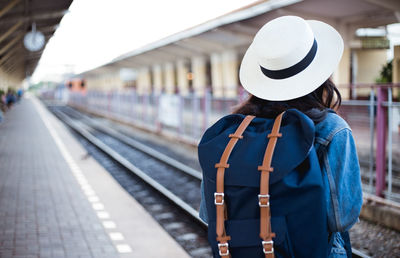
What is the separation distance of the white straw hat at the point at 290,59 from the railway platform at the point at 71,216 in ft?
9.95

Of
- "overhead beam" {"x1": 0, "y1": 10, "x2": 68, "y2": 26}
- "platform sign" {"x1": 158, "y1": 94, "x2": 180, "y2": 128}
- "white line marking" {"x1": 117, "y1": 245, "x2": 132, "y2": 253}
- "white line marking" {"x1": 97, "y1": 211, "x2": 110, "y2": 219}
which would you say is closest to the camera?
"white line marking" {"x1": 117, "y1": 245, "x2": 132, "y2": 253}

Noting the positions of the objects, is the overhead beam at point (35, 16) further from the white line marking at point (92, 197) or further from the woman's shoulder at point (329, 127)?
the woman's shoulder at point (329, 127)

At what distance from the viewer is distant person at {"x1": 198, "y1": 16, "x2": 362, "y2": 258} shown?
1.42 m

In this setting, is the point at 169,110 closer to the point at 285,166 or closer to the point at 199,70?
the point at 285,166

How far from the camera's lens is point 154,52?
106ft

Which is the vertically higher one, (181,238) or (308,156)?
(308,156)

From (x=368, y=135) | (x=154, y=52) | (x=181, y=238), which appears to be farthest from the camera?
(x=154, y=52)

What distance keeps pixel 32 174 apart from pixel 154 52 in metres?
24.4

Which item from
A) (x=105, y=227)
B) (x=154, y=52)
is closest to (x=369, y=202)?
(x=105, y=227)

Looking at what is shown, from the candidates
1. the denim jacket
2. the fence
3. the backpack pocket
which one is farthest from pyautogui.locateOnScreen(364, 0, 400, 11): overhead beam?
the backpack pocket

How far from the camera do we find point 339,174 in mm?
1474

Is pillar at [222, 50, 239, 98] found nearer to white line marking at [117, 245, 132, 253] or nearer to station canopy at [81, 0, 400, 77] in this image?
station canopy at [81, 0, 400, 77]

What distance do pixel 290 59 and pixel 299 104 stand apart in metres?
0.17

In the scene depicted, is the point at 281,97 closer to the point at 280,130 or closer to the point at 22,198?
the point at 280,130
